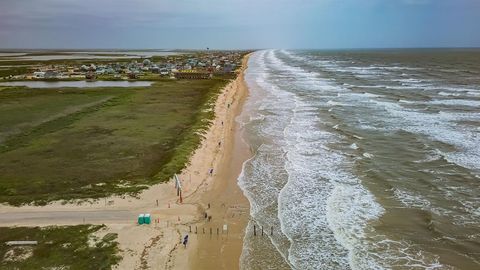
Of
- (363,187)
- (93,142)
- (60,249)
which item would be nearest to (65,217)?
(60,249)

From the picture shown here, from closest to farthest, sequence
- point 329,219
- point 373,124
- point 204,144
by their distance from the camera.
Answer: point 329,219
point 204,144
point 373,124

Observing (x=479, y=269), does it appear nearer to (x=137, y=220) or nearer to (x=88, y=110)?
(x=137, y=220)

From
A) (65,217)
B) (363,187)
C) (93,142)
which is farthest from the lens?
(93,142)

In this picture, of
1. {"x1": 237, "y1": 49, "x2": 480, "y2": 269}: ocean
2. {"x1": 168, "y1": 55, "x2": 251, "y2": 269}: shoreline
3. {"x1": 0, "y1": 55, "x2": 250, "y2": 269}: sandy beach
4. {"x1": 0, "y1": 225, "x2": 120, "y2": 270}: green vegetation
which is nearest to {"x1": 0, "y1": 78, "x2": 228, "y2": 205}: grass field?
{"x1": 0, "y1": 55, "x2": 250, "y2": 269}: sandy beach

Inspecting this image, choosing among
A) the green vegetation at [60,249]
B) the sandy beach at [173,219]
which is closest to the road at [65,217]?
the sandy beach at [173,219]

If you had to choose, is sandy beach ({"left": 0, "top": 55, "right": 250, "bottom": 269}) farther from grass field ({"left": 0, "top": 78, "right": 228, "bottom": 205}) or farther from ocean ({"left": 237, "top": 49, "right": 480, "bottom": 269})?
grass field ({"left": 0, "top": 78, "right": 228, "bottom": 205})

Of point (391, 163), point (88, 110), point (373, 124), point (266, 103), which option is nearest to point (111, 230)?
point (391, 163)

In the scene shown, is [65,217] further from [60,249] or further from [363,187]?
[363,187]
